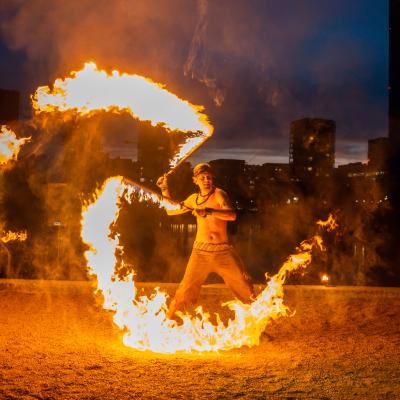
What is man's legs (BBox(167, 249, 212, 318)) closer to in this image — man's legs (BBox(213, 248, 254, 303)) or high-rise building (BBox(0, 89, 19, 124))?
man's legs (BBox(213, 248, 254, 303))

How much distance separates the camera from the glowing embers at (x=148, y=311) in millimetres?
5938

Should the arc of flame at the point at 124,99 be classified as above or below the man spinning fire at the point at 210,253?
above

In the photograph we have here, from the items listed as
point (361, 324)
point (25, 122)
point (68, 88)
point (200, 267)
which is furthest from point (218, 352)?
point (25, 122)

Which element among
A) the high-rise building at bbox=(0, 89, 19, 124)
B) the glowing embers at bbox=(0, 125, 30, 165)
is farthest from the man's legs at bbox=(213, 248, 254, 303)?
the high-rise building at bbox=(0, 89, 19, 124)

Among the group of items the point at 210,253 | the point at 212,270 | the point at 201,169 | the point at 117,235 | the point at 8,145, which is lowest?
the point at 212,270

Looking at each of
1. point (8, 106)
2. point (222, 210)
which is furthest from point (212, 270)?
point (8, 106)

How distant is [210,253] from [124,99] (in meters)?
2.34

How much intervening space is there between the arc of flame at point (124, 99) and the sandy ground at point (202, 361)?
2.77 m

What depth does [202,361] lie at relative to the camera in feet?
17.5

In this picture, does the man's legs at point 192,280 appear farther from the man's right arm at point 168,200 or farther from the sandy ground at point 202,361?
the sandy ground at point 202,361

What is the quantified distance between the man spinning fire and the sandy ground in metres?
0.79

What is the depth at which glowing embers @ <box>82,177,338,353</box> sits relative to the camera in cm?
594

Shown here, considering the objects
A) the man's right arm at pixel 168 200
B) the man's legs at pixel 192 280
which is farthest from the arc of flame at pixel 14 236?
the man's legs at pixel 192 280

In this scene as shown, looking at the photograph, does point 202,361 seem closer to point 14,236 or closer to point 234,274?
point 234,274
